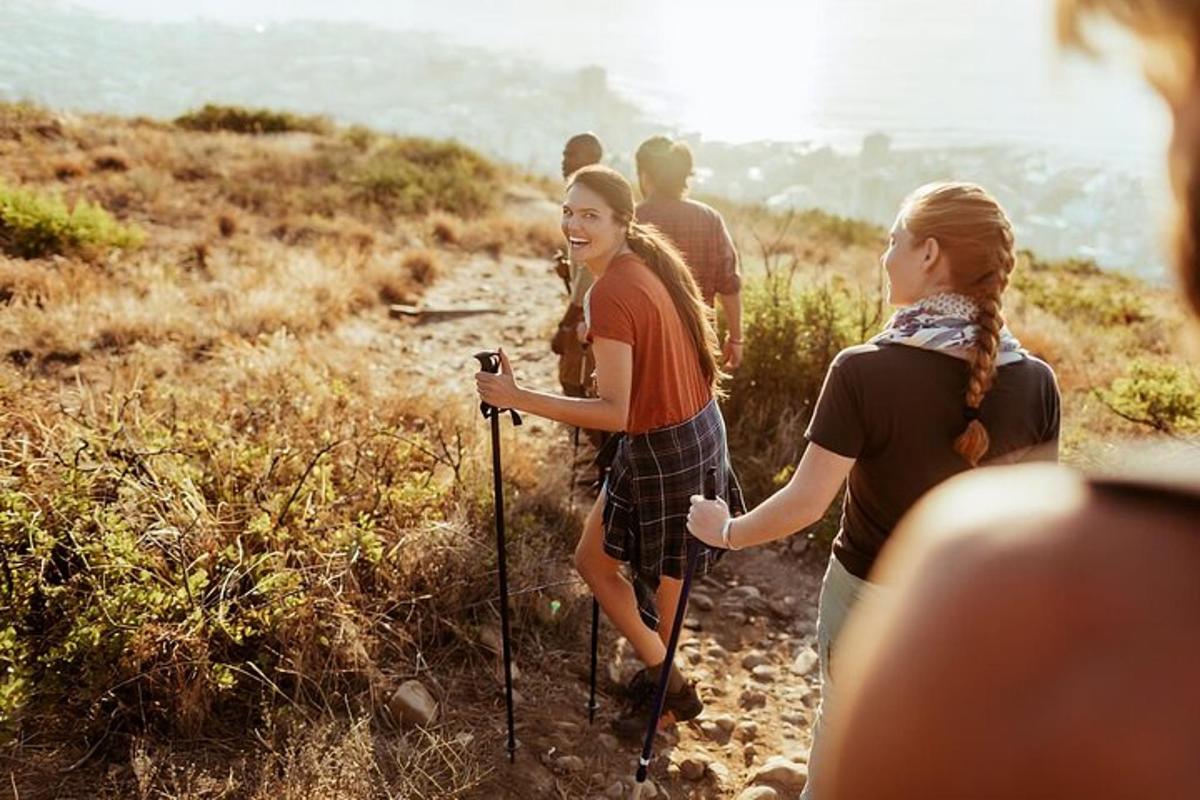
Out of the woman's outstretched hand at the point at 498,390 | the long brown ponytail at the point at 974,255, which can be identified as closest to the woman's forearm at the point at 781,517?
the long brown ponytail at the point at 974,255

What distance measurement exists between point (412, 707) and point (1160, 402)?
5.59m

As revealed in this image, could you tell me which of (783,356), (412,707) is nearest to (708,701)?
(412,707)

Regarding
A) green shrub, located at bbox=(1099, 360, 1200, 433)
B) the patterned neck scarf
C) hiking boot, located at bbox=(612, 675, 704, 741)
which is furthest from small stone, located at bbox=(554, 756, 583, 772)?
green shrub, located at bbox=(1099, 360, 1200, 433)

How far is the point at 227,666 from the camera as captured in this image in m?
3.08

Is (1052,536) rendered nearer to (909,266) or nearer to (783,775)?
(909,266)

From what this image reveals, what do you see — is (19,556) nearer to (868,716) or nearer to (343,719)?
(343,719)

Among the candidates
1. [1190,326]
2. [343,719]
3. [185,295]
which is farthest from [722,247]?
[185,295]

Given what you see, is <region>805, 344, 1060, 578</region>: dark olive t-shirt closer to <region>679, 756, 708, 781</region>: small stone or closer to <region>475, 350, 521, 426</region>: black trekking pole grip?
<region>475, 350, 521, 426</region>: black trekking pole grip

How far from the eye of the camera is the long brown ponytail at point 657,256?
3148 millimetres

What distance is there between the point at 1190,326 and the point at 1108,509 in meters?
0.29

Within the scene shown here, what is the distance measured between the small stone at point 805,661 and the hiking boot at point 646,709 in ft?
3.03

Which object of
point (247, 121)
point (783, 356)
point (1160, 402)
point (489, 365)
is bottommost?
point (1160, 402)

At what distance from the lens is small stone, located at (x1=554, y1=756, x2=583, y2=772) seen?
331cm

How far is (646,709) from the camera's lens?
3529 millimetres
